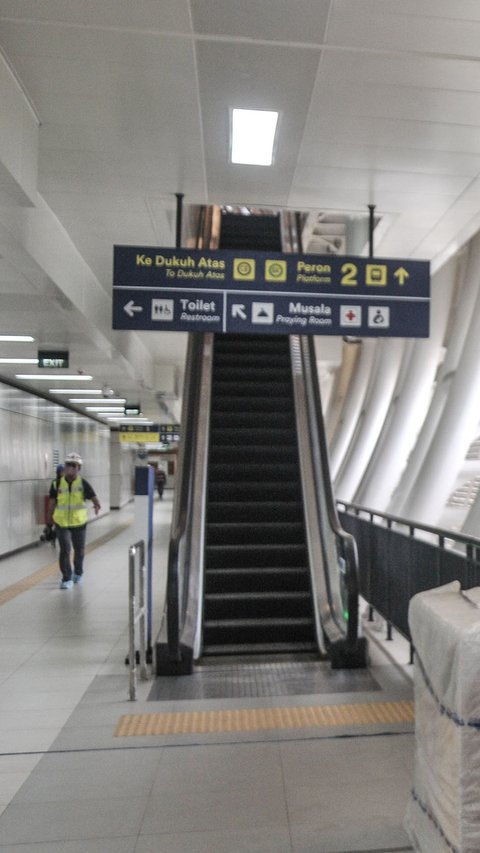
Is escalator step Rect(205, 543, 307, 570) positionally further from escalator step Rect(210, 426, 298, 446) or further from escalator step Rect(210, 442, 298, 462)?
escalator step Rect(210, 426, 298, 446)

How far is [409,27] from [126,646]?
5305mm

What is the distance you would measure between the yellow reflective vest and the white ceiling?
276cm

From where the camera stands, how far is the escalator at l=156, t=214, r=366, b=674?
522 cm

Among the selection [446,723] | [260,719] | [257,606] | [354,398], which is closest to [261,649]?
[257,606]

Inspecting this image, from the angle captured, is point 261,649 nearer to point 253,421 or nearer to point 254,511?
point 254,511

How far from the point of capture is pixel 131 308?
17.2 feet

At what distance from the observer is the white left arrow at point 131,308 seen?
17.2 ft

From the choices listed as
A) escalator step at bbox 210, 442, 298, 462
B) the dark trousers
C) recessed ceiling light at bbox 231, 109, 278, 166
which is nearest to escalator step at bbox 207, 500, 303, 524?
escalator step at bbox 210, 442, 298, 462

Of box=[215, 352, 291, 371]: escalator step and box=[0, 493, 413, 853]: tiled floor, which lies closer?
box=[0, 493, 413, 853]: tiled floor

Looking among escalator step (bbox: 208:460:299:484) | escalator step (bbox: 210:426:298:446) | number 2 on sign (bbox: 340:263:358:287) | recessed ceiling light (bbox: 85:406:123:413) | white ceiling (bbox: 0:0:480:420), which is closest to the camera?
white ceiling (bbox: 0:0:480:420)

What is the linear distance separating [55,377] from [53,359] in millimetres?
2211

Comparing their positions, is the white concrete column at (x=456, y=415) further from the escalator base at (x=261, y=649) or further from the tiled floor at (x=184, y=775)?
the tiled floor at (x=184, y=775)

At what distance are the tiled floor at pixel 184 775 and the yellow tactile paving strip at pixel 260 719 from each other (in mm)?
75

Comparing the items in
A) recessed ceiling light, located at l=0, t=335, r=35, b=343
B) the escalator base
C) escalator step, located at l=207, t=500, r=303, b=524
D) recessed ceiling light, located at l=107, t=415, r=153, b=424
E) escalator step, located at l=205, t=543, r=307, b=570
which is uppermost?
recessed ceiling light, located at l=0, t=335, r=35, b=343
